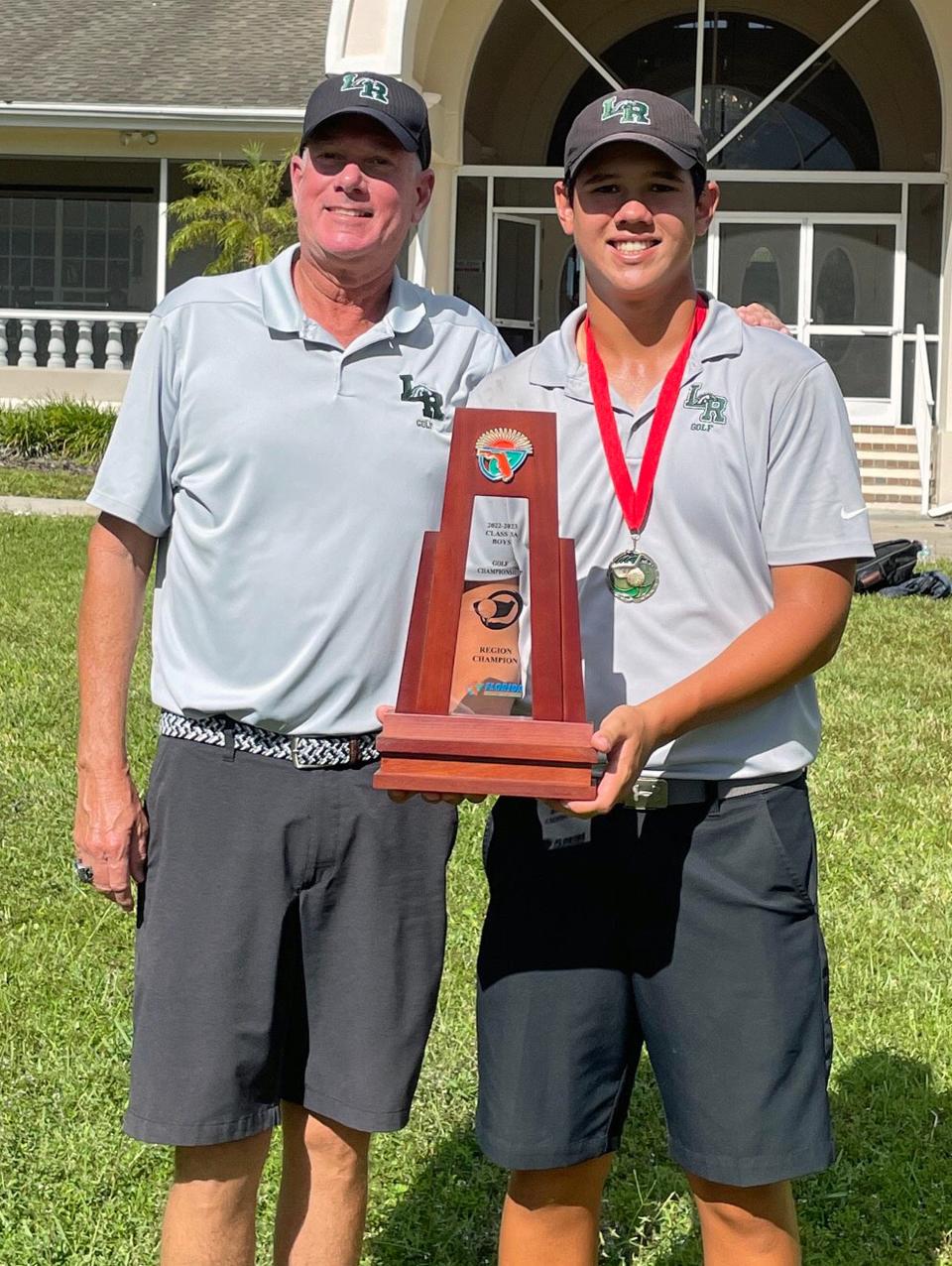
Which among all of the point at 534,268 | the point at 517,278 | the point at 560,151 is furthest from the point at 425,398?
the point at 560,151

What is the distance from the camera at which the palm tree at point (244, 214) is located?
1830 centimetres

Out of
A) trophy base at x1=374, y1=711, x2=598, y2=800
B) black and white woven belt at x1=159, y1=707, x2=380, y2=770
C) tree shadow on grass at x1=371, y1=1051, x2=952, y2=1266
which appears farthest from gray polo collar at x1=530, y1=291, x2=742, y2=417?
tree shadow on grass at x1=371, y1=1051, x2=952, y2=1266

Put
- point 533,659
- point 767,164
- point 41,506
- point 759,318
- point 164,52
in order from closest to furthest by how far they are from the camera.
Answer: point 533,659
point 759,318
point 41,506
point 767,164
point 164,52

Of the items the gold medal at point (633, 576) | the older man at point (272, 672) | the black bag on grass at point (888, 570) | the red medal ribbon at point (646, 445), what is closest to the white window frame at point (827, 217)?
the black bag on grass at point (888, 570)

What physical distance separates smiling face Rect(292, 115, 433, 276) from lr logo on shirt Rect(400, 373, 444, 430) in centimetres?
22

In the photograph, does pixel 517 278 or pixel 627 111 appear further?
pixel 517 278

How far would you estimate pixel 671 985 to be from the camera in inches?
107

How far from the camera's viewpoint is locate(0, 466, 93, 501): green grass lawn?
1535 cm

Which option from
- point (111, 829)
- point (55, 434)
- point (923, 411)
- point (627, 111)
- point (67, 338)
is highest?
point (67, 338)

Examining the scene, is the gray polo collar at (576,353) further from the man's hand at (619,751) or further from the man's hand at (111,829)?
the man's hand at (111,829)

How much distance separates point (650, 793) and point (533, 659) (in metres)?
0.31

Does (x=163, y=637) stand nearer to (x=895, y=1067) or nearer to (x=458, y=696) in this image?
(x=458, y=696)

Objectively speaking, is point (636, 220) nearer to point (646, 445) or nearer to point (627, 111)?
point (627, 111)

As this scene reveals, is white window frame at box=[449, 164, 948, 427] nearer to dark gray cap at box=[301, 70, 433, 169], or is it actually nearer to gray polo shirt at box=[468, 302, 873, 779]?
dark gray cap at box=[301, 70, 433, 169]
